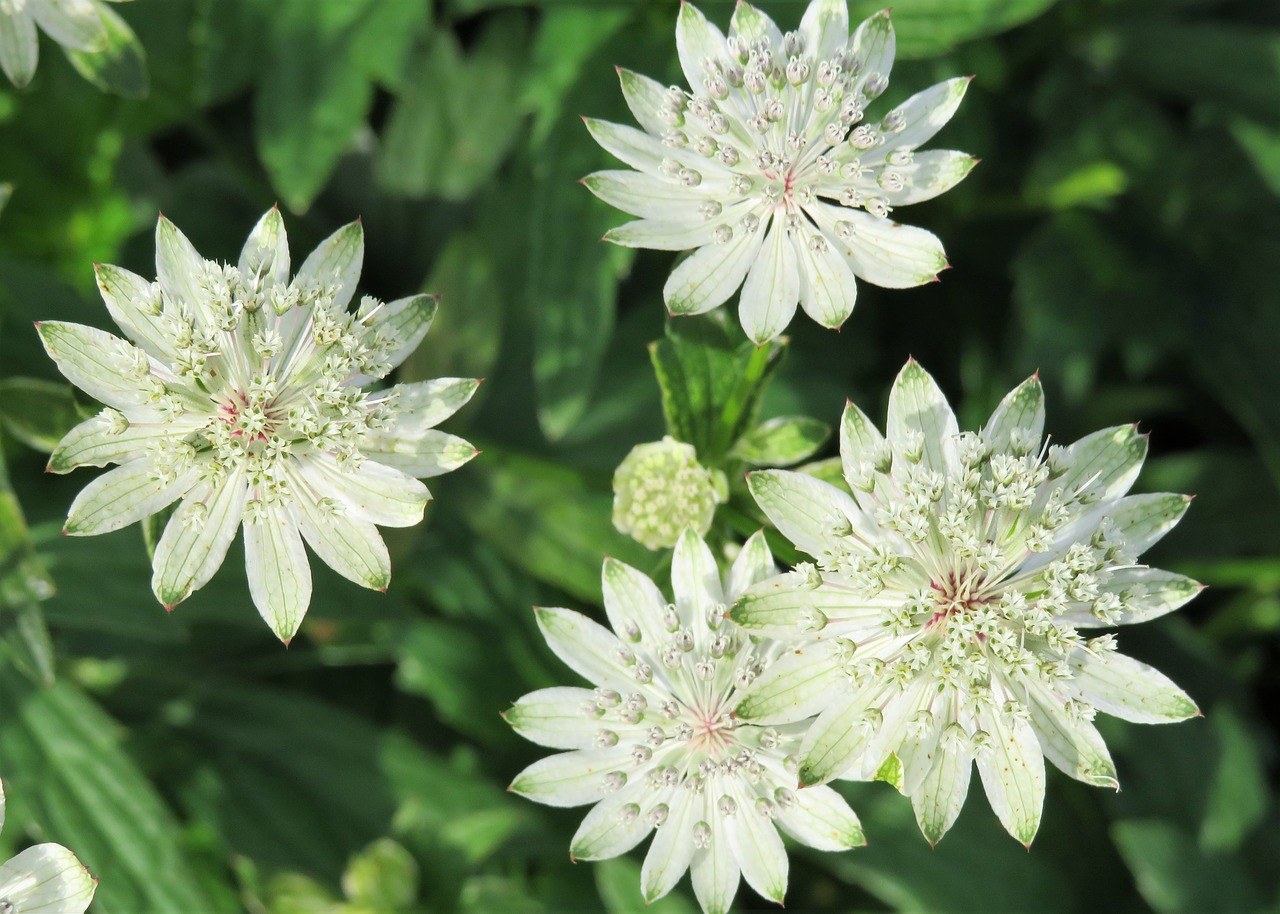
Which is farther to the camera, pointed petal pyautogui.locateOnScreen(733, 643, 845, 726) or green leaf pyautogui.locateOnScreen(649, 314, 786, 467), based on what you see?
green leaf pyautogui.locateOnScreen(649, 314, 786, 467)

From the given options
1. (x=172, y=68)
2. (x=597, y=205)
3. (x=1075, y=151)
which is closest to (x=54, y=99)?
(x=172, y=68)

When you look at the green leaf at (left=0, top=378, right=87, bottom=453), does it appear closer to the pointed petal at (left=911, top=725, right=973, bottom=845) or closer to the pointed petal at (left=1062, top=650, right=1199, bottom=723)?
the pointed petal at (left=911, top=725, right=973, bottom=845)

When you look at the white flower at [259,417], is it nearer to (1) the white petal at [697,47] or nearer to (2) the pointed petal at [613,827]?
(2) the pointed petal at [613,827]

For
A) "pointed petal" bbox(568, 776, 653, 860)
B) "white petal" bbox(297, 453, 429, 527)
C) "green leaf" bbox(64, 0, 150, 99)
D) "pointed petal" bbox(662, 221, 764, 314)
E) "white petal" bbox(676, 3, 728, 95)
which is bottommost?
"pointed petal" bbox(568, 776, 653, 860)

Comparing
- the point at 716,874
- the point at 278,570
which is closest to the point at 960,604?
the point at 716,874

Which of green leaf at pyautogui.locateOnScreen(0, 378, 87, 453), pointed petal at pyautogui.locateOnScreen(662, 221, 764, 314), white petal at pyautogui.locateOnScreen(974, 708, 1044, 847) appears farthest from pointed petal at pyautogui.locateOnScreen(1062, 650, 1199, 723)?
green leaf at pyautogui.locateOnScreen(0, 378, 87, 453)

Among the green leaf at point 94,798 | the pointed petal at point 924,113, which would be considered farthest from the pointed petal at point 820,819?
the green leaf at point 94,798
